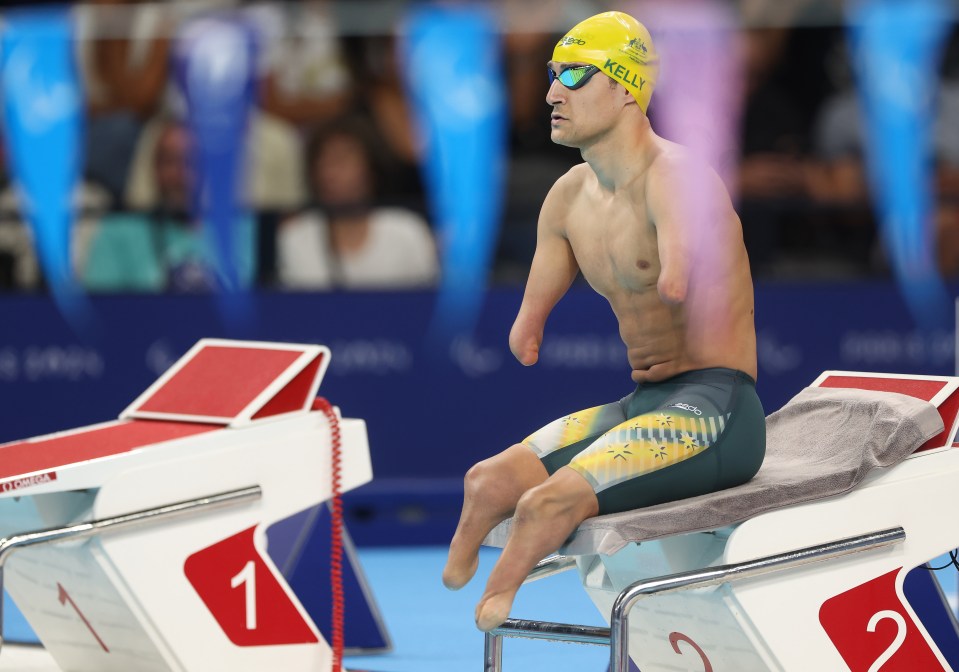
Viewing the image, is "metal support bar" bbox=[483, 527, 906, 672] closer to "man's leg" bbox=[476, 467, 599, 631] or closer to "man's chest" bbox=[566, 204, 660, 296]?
"man's leg" bbox=[476, 467, 599, 631]

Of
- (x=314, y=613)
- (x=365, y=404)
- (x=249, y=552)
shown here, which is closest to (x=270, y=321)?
(x=365, y=404)

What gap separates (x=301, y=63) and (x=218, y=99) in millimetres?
525

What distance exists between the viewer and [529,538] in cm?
296

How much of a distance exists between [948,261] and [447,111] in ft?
7.72

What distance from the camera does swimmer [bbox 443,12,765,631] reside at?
3.10m

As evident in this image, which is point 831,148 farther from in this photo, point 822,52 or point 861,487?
point 861,487

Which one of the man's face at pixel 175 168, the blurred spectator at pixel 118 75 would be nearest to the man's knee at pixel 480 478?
the man's face at pixel 175 168

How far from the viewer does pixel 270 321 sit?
6531mm

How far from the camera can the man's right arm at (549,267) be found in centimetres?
345

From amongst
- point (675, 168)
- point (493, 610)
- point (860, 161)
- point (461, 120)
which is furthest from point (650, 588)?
point (860, 161)

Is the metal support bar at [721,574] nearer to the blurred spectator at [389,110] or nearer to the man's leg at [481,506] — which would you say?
the man's leg at [481,506]

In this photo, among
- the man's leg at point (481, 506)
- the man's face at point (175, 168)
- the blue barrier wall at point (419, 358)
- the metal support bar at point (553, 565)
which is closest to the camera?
the man's leg at point (481, 506)

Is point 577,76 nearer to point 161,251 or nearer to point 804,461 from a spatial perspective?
point 804,461

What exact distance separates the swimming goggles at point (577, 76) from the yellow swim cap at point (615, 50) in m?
0.01
